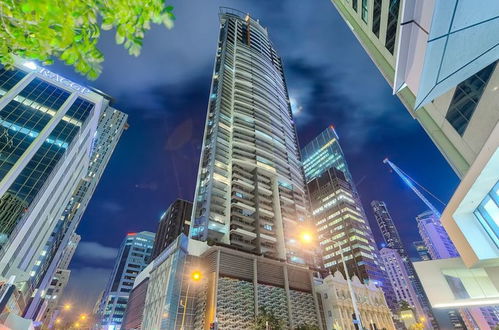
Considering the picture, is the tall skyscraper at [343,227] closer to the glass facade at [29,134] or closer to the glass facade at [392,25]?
the glass facade at [392,25]

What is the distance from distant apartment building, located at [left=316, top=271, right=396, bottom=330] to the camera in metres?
46.3

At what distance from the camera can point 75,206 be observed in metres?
89.9

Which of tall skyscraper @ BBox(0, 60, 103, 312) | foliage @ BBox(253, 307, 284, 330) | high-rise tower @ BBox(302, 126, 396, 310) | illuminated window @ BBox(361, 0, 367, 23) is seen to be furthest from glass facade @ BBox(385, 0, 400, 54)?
high-rise tower @ BBox(302, 126, 396, 310)

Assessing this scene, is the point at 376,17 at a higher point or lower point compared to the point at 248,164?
lower

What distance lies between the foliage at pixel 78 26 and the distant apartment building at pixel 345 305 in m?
49.8

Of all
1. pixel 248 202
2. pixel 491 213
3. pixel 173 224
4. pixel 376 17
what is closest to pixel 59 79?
pixel 248 202

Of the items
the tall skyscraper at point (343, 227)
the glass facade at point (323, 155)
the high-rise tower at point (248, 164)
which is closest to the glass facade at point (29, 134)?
the high-rise tower at point (248, 164)

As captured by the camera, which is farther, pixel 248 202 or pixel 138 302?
pixel 248 202

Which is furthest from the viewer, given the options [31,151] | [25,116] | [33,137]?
[25,116]

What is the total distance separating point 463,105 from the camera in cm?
999

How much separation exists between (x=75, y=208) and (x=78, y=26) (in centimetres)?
10886

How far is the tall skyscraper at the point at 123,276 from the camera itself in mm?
109681

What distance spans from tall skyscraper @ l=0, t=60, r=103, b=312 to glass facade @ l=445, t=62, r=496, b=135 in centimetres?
5385

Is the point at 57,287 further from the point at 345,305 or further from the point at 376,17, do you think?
the point at 376,17
